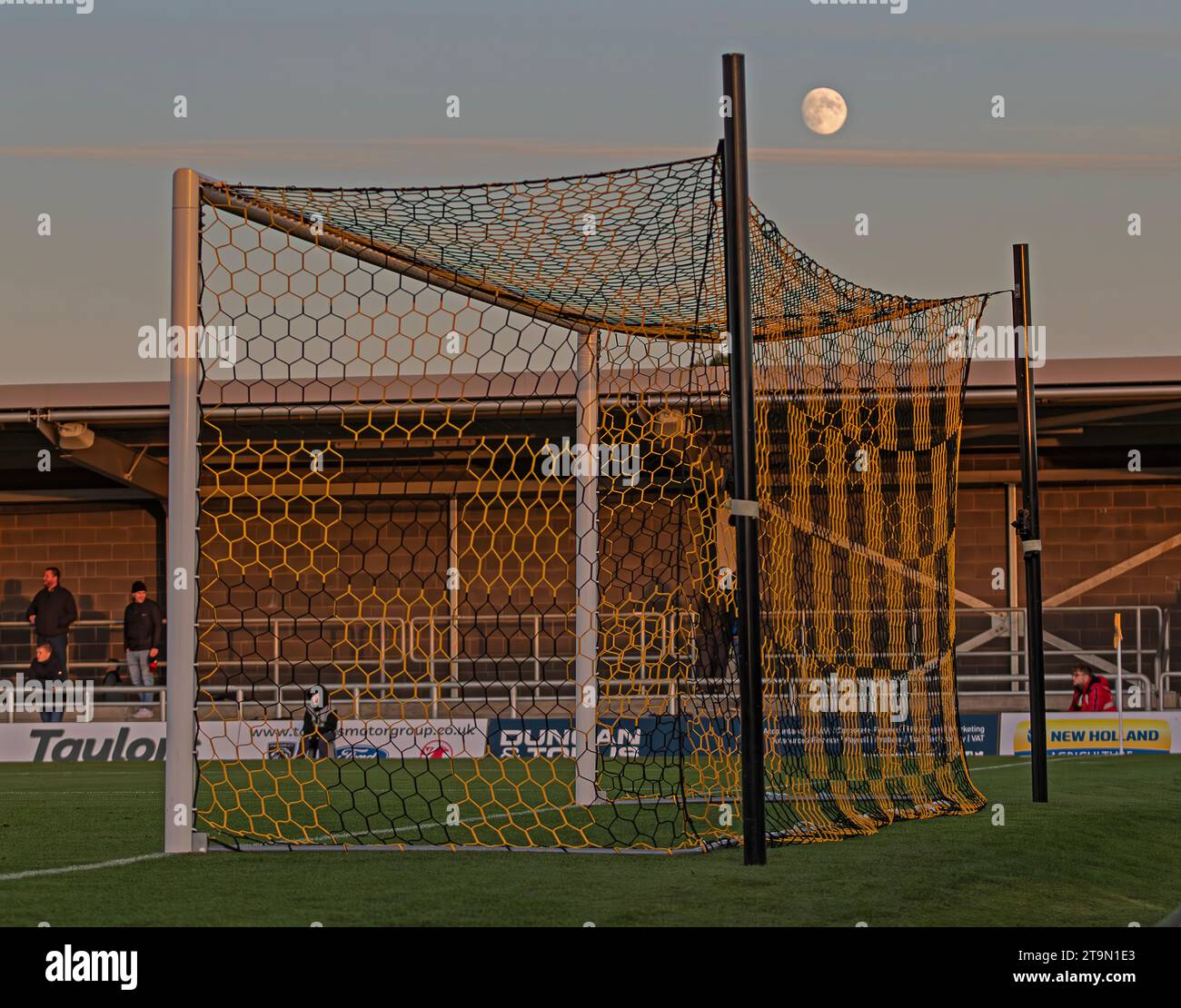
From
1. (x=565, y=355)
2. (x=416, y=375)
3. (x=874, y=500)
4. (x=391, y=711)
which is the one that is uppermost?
(x=416, y=375)

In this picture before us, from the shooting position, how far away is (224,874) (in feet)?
19.4

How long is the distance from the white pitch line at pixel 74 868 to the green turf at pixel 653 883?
95mm

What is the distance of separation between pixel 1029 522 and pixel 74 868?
589cm

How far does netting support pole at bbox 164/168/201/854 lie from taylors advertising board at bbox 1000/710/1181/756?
1341cm

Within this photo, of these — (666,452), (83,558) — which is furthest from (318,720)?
(83,558)

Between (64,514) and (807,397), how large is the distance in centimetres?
2123

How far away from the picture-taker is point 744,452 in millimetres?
6363

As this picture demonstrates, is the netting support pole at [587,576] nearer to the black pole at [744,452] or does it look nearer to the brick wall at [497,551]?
the black pole at [744,452]

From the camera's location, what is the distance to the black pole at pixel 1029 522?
9.55m

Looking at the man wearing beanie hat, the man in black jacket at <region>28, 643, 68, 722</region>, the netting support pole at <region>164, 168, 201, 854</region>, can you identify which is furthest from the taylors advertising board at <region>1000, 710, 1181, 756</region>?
the netting support pole at <region>164, 168, 201, 854</region>

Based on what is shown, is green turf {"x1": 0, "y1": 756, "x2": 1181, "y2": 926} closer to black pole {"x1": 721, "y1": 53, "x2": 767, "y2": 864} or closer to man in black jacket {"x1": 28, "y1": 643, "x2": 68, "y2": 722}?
black pole {"x1": 721, "y1": 53, "x2": 767, "y2": 864}

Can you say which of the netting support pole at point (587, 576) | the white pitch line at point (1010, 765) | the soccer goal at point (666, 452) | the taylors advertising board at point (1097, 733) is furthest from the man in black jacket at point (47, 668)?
the netting support pole at point (587, 576)
